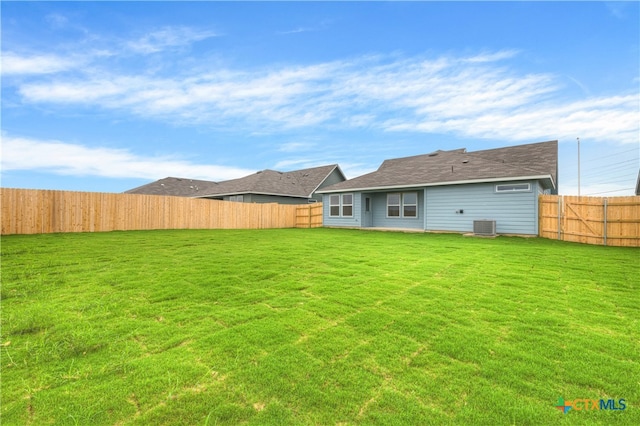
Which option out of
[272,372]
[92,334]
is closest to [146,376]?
[272,372]

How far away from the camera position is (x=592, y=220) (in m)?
11.2

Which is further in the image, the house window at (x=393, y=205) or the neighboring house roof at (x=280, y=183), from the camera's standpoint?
the neighboring house roof at (x=280, y=183)

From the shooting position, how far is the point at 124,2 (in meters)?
9.31

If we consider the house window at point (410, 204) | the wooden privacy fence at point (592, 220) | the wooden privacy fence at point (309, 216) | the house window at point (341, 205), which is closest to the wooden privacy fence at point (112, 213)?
the wooden privacy fence at point (309, 216)

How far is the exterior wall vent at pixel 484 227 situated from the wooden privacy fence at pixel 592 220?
1.90 metres

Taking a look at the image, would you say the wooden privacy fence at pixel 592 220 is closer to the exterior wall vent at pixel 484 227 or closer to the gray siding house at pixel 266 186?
the exterior wall vent at pixel 484 227

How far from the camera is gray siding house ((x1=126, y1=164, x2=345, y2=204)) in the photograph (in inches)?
963

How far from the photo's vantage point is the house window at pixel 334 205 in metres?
20.2

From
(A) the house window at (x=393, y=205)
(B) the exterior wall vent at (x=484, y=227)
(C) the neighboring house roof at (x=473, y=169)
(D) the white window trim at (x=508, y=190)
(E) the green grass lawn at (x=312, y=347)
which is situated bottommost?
(E) the green grass lawn at (x=312, y=347)

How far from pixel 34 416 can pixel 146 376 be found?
24.0 inches

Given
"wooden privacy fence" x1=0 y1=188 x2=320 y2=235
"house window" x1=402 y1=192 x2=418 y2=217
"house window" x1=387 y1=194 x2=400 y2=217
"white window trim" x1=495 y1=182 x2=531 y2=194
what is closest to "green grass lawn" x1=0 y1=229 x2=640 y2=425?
"white window trim" x1=495 y1=182 x2=531 y2=194

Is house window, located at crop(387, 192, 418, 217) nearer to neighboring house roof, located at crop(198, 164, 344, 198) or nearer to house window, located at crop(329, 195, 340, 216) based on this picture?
house window, located at crop(329, 195, 340, 216)

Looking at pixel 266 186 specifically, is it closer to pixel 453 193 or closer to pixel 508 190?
pixel 453 193

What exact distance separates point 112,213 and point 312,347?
15071 mm
